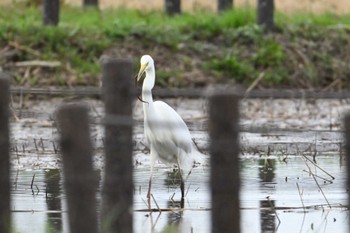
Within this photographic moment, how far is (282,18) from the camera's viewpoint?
19.7 metres

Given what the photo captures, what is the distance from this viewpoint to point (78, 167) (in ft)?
16.6

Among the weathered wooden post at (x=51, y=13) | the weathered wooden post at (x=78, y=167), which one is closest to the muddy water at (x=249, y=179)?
the weathered wooden post at (x=78, y=167)

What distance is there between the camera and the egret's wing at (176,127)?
35.6 ft

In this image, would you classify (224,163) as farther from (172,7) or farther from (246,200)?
(172,7)

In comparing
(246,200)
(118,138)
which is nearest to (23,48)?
(246,200)

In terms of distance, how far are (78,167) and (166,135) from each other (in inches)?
237

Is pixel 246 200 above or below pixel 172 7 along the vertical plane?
below

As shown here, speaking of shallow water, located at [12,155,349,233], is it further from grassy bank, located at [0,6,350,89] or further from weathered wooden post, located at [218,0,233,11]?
weathered wooden post, located at [218,0,233,11]

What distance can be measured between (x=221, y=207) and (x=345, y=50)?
13916mm

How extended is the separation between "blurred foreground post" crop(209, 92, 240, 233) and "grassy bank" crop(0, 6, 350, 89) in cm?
1168

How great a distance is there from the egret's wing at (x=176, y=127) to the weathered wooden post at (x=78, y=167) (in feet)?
18.8

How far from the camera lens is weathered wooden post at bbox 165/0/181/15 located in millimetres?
20406

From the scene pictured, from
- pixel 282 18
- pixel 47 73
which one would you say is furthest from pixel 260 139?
pixel 282 18

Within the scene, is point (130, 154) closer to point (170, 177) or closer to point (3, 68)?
point (170, 177)
